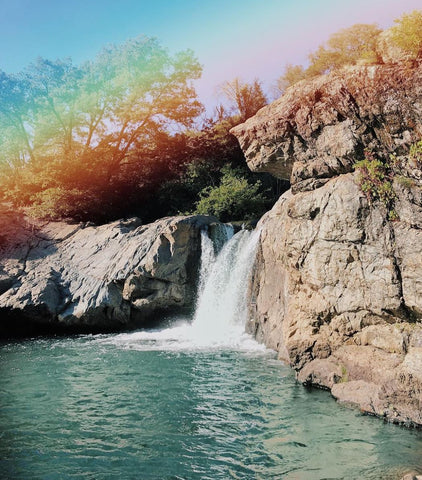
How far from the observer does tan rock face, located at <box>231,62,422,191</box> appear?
24.4 ft

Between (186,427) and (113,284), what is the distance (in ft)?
31.5

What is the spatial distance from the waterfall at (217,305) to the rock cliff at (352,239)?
3839 mm

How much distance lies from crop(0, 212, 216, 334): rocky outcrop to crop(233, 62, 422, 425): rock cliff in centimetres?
674

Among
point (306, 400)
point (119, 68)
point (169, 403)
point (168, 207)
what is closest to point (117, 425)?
point (169, 403)

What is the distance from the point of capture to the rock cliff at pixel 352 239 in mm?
7097

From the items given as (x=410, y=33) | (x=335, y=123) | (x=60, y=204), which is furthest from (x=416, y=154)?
(x=60, y=204)

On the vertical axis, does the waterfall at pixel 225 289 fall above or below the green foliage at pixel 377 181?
below

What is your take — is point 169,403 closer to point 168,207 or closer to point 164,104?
point 168,207

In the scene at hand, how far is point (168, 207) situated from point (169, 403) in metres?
16.1

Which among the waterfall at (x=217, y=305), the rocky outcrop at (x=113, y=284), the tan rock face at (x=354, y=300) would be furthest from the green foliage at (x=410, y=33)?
the rocky outcrop at (x=113, y=284)

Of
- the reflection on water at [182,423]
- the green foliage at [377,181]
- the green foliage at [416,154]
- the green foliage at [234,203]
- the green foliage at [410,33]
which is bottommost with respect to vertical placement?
the reflection on water at [182,423]

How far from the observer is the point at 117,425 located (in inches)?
280

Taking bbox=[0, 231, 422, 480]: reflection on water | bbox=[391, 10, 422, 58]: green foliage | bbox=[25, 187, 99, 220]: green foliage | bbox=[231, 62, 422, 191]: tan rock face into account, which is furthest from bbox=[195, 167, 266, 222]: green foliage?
bbox=[391, 10, 422, 58]: green foliage

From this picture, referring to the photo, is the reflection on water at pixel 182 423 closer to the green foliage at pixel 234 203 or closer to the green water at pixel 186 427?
the green water at pixel 186 427
